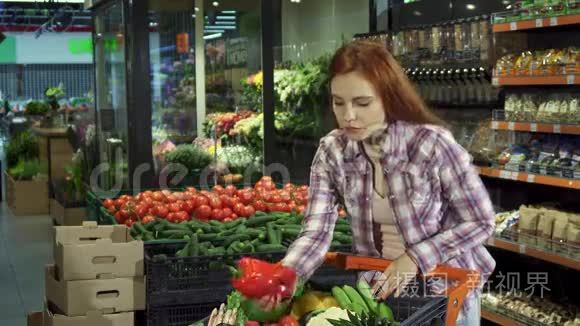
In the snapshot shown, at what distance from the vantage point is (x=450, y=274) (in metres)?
2.21

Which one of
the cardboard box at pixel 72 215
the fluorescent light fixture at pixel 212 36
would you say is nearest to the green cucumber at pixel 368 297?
the fluorescent light fixture at pixel 212 36

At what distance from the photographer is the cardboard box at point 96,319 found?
12.3ft

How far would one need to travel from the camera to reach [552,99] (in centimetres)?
496

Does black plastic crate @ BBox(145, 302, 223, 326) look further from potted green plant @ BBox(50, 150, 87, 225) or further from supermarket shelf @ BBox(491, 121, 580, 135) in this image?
potted green plant @ BBox(50, 150, 87, 225)

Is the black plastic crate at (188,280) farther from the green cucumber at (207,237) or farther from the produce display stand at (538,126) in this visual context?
the produce display stand at (538,126)

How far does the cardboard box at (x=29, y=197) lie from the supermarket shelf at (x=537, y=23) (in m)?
7.42

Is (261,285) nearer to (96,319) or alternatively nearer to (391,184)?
(391,184)

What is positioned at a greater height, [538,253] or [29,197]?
[538,253]

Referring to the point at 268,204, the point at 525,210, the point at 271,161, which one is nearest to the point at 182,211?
the point at 268,204

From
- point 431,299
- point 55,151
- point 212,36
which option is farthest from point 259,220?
point 55,151

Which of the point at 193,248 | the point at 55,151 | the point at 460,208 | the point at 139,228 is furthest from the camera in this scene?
the point at 55,151

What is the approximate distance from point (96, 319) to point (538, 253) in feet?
8.00

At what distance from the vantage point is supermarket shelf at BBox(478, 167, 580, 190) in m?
4.58

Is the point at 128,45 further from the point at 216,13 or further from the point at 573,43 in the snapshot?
the point at 573,43
